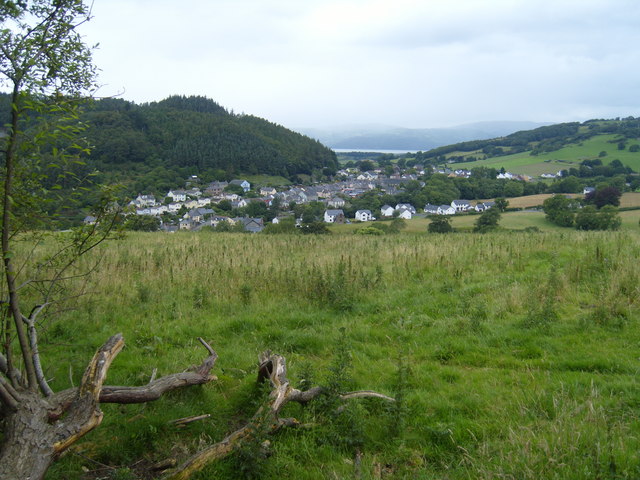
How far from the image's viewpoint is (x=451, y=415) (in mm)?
4207

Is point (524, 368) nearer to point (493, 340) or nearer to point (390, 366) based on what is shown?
point (493, 340)

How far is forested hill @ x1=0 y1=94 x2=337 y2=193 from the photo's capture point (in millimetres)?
125625

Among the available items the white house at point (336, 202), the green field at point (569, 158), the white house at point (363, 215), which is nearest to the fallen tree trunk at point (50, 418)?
A: the white house at point (363, 215)

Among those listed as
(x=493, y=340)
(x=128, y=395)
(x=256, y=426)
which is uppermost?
(x=128, y=395)

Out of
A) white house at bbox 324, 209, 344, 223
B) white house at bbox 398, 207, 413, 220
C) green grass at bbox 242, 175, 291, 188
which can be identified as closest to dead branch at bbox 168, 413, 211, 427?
white house at bbox 324, 209, 344, 223

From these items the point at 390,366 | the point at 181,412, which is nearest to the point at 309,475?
the point at 181,412

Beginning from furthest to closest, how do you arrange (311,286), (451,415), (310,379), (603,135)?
(603,135)
(311,286)
(310,379)
(451,415)

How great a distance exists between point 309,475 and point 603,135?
172594 millimetres

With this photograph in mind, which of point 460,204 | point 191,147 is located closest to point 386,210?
point 460,204

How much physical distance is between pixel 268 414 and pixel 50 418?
1.86 m

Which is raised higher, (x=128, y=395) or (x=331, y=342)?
(x=128, y=395)

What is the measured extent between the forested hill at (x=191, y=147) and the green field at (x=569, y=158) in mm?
73691

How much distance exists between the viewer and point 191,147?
148m

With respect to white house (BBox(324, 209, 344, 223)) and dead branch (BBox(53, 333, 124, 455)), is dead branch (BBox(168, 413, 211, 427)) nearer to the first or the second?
dead branch (BBox(53, 333, 124, 455))
